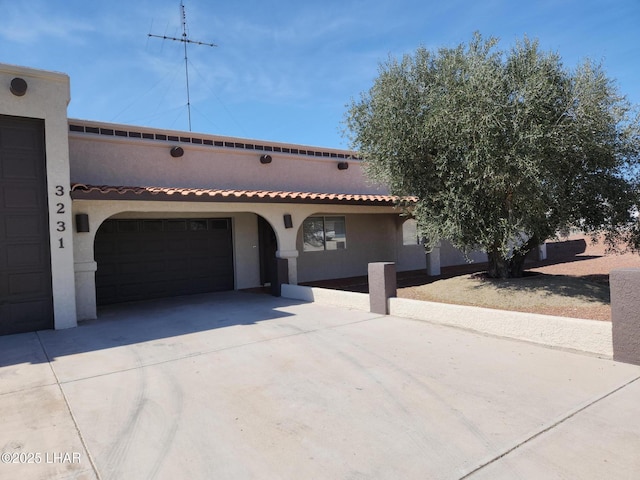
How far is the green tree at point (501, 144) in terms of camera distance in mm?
7480

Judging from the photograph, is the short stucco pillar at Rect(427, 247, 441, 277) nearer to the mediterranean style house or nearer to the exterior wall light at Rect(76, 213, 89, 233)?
the mediterranean style house

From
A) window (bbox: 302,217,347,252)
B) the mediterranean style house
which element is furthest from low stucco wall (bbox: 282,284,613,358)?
window (bbox: 302,217,347,252)

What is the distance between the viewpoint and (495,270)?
1010 cm

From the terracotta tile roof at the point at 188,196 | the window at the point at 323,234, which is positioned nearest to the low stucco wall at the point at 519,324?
the terracotta tile roof at the point at 188,196

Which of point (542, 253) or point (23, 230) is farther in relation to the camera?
point (542, 253)

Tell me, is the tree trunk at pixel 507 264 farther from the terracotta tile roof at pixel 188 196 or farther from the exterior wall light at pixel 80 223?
the exterior wall light at pixel 80 223

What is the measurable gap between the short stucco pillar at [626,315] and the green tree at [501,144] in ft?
8.65

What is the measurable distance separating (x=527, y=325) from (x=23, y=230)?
8895 millimetres

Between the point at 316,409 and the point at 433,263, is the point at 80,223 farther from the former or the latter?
the point at 433,263

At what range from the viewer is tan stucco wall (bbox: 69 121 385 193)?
10719mm

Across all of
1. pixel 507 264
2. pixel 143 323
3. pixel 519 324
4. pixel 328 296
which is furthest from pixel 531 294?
pixel 143 323

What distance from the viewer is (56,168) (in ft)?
26.8

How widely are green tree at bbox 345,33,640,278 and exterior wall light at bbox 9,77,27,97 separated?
675 centimetres

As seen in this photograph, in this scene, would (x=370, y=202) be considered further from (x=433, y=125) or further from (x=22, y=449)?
(x=22, y=449)
